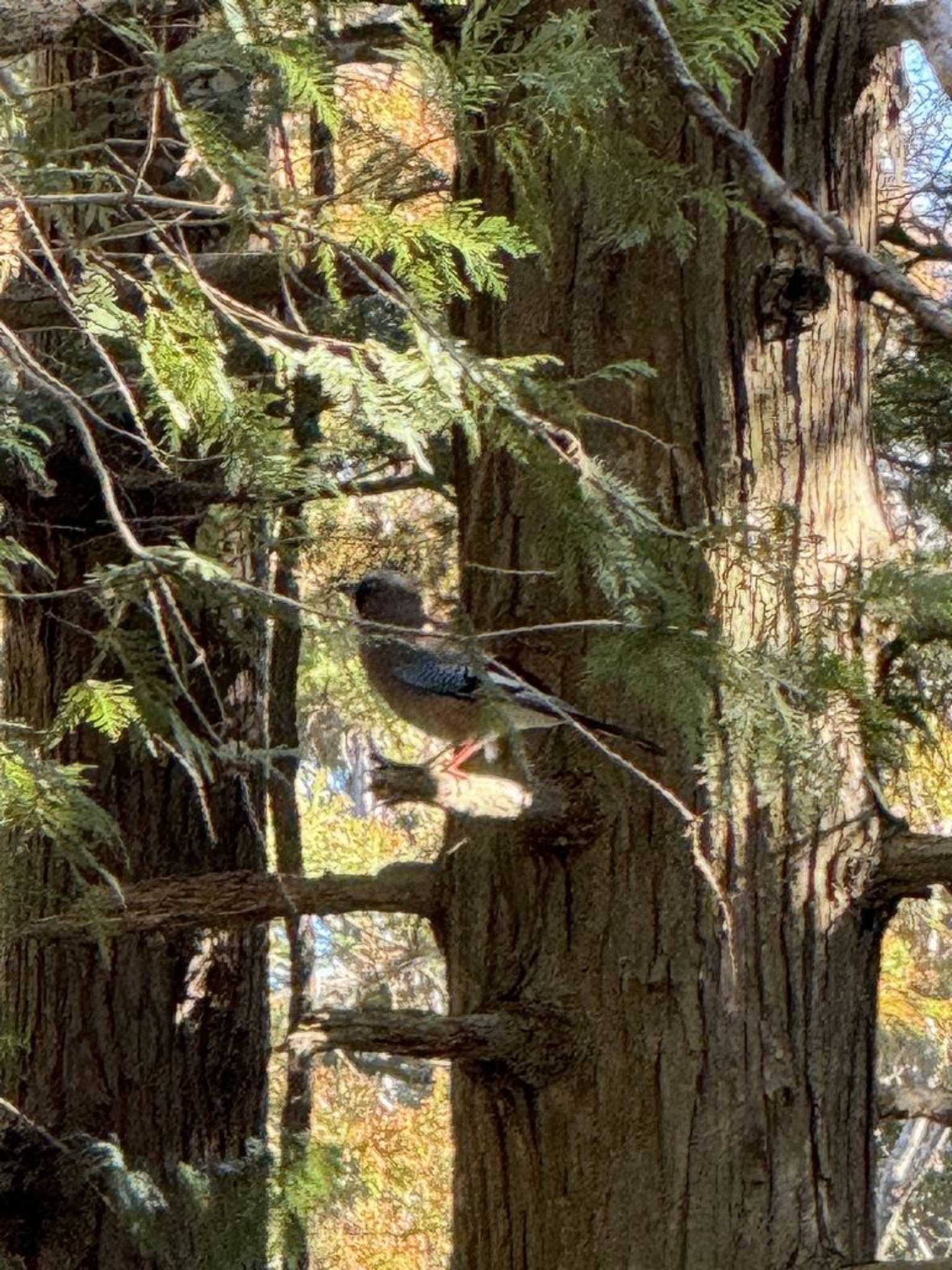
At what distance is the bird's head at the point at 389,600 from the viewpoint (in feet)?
18.0

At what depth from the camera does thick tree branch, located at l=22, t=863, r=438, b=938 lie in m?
3.90

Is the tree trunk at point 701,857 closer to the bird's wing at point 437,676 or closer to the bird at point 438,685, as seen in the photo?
the bird at point 438,685

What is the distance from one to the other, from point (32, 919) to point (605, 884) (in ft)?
5.75

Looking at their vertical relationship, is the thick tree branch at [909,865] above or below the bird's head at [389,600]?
below

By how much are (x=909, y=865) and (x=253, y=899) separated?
1.50 meters

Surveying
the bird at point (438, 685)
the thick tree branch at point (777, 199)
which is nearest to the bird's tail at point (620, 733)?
the bird at point (438, 685)

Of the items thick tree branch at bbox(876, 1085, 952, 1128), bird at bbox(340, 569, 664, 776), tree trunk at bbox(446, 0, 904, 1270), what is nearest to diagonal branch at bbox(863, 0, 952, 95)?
tree trunk at bbox(446, 0, 904, 1270)

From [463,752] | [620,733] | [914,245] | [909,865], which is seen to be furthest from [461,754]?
[914,245]

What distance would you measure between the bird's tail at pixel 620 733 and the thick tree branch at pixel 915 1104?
3.40 ft

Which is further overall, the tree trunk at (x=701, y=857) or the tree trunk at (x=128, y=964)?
the tree trunk at (x=128, y=964)

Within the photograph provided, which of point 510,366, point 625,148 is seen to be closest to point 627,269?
point 625,148

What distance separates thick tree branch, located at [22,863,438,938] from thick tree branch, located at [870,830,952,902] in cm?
105

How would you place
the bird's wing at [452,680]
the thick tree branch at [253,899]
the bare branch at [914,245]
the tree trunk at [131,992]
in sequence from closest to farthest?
the bird's wing at [452,680], the thick tree branch at [253,899], the bare branch at [914,245], the tree trunk at [131,992]

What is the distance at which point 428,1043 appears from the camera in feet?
11.9
